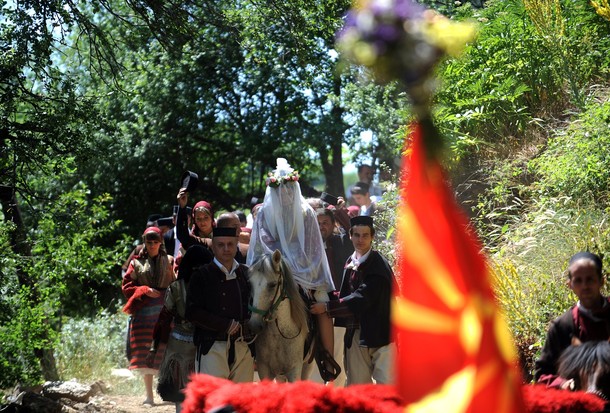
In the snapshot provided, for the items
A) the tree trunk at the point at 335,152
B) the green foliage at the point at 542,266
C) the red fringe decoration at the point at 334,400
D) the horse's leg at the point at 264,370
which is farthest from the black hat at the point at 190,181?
the tree trunk at the point at 335,152

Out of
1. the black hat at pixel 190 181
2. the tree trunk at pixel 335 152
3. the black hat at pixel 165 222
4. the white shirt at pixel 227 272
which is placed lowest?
the white shirt at pixel 227 272

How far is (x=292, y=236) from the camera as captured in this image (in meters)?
10.0

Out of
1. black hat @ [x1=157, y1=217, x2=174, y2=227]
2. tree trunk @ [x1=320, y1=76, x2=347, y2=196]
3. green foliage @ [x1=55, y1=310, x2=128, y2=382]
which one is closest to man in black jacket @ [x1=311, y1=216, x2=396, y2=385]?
black hat @ [x1=157, y1=217, x2=174, y2=227]

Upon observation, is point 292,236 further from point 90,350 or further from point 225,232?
point 90,350

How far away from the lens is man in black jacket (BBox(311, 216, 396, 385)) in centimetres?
909

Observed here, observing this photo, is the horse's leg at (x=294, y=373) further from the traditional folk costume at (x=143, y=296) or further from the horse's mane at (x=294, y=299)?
the traditional folk costume at (x=143, y=296)

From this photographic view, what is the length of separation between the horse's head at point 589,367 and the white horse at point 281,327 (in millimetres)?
3677

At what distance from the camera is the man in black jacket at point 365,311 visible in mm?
9094

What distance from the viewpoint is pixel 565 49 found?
44.4 feet

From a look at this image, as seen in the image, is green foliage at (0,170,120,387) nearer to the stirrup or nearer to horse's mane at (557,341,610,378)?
the stirrup

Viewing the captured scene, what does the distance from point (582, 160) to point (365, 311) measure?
377 centimetres

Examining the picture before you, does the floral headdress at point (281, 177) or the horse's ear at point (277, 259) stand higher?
the floral headdress at point (281, 177)

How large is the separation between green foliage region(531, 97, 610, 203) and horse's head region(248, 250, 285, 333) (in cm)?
398

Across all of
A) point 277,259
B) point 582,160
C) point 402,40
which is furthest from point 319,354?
point 402,40
